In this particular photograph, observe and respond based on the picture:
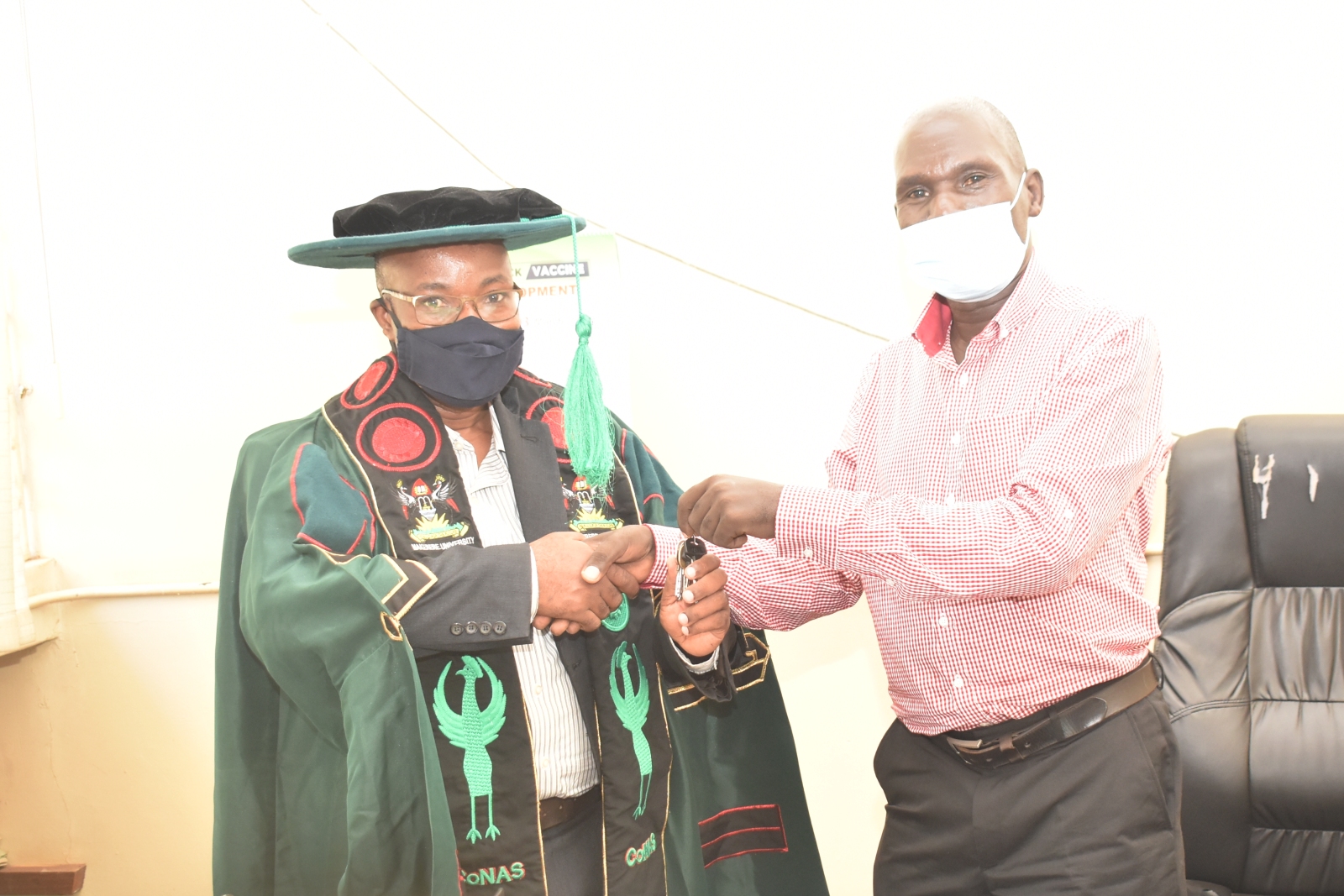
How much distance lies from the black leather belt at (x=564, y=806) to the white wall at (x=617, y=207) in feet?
4.07

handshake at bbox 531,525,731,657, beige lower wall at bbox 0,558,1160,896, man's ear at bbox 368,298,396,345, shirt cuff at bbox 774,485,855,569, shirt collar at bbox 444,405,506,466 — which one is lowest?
beige lower wall at bbox 0,558,1160,896

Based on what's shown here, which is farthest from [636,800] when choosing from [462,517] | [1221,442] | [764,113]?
[764,113]

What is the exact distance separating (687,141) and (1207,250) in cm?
146

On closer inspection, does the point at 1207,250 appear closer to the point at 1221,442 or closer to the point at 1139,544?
the point at 1221,442

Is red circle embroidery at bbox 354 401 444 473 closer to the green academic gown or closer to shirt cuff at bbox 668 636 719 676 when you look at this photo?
the green academic gown

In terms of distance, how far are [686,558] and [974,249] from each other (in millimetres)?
747

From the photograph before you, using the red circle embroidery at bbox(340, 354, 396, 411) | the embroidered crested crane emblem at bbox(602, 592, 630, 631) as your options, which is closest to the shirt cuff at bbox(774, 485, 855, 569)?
the embroidered crested crane emblem at bbox(602, 592, 630, 631)

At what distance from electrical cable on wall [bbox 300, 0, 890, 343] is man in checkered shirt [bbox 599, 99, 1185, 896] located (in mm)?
1040

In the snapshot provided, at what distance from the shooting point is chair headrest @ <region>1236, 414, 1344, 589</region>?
72.7 inches

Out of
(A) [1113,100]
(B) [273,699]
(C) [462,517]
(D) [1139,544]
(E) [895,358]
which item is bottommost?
(B) [273,699]

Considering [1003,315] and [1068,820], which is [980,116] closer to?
[1003,315]

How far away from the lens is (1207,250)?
103 inches

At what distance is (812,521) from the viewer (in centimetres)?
152

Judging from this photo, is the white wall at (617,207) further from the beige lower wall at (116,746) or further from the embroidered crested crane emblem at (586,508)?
the embroidered crested crane emblem at (586,508)
